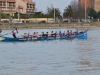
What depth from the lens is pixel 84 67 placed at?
27.1 metres

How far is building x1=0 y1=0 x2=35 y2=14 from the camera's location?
126250 mm

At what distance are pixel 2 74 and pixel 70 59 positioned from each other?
7.83 meters

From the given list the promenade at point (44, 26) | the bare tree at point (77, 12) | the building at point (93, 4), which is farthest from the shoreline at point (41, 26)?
the building at point (93, 4)

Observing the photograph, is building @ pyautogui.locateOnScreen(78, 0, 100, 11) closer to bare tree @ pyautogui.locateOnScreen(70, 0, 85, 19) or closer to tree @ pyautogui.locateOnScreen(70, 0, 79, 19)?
tree @ pyautogui.locateOnScreen(70, 0, 79, 19)

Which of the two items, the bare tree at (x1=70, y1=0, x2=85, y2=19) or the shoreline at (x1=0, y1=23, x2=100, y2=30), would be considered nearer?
the shoreline at (x1=0, y1=23, x2=100, y2=30)

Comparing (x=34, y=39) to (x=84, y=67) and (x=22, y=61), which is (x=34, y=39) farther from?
(x=84, y=67)

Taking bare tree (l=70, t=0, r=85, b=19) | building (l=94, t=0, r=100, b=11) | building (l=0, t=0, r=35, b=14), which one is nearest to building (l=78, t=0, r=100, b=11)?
building (l=94, t=0, r=100, b=11)

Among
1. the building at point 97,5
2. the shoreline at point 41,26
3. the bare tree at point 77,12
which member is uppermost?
the building at point 97,5

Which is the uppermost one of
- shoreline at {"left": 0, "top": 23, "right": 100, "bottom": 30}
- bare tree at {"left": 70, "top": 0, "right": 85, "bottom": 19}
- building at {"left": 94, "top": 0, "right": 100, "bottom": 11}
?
building at {"left": 94, "top": 0, "right": 100, "bottom": 11}

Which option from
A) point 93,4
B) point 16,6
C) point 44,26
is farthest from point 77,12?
point 44,26

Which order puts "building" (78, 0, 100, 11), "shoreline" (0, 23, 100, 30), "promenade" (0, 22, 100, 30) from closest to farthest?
"shoreline" (0, 23, 100, 30), "promenade" (0, 22, 100, 30), "building" (78, 0, 100, 11)

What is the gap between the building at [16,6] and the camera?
4970 inches

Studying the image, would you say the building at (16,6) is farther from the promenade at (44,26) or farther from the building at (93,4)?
the promenade at (44,26)

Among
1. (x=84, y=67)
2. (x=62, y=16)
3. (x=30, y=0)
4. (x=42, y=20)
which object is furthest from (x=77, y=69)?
(x=30, y=0)
